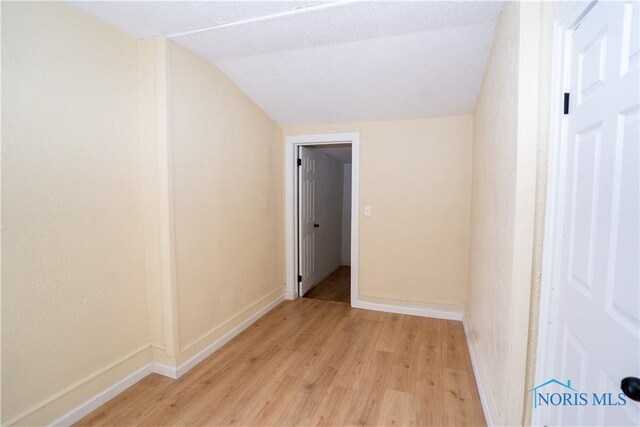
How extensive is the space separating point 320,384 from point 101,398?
1372 millimetres

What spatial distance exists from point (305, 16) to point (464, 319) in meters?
3.00

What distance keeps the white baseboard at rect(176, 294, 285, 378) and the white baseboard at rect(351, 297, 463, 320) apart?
1.03 metres

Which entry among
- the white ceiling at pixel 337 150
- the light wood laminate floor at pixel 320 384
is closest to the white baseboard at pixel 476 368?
the light wood laminate floor at pixel 320 384

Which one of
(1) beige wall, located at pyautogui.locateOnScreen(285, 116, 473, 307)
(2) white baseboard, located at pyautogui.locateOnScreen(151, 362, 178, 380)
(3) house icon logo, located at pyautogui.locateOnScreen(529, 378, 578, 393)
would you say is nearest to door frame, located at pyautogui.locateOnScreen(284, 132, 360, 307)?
(1) beige wall, located at pyautogui.locateOnScreen(285, 116, 473, 307)

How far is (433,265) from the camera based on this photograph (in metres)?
3.13

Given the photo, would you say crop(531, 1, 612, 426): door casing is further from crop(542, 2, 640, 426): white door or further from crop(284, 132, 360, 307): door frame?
crop(284, 132, 360, 307): door frame

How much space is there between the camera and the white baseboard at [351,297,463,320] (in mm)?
3084

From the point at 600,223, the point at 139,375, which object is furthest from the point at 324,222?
the point at 600,223

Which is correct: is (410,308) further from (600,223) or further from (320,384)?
(600,223)

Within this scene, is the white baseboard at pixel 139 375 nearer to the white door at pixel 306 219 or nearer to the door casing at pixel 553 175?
the white door at pixel 306 219

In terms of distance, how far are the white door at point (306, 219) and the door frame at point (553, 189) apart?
275 cm

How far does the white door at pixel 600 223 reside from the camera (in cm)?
79

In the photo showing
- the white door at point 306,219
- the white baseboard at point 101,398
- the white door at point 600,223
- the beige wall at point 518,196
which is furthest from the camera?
the white door at point 306,219

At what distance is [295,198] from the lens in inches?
143
